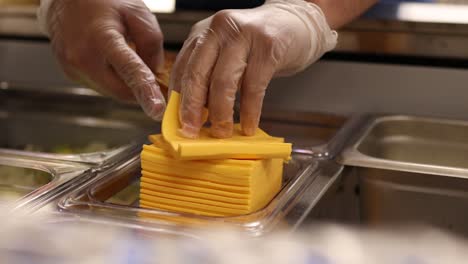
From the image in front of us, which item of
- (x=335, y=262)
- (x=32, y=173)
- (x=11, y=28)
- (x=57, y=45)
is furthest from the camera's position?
(x=11, y=28)

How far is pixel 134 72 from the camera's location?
1.61 metres

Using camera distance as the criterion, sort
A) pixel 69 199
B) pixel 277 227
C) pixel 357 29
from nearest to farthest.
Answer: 1. pixel 277 227
2. pixel 69 199
3. pixel 357 29

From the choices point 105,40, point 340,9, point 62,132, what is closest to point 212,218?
point 105,40

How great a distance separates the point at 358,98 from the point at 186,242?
1.01 meters

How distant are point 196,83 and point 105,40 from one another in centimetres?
43

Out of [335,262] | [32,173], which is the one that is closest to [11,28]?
[32,173]

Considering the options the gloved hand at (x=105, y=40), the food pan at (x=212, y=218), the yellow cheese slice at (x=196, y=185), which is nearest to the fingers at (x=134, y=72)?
the gloved hand at (x=105, y=40)

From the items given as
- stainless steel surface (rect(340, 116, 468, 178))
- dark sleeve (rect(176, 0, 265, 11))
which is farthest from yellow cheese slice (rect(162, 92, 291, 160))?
dark sleeve (rect(176, 0, 265, 11))

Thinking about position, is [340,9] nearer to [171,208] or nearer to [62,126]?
[171,208]

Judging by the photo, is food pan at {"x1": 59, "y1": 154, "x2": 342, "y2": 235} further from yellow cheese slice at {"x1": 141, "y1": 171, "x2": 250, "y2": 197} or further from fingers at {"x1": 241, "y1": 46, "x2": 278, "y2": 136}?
fingers at {"x1": 241, "y1": 46, "x2": 278, "y2": 136}

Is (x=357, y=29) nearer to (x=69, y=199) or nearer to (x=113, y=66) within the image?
(x=113, y=66)

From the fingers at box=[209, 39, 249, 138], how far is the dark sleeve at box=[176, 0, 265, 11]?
0.80 meters

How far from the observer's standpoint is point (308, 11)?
1.61 m

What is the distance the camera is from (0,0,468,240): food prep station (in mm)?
1368
